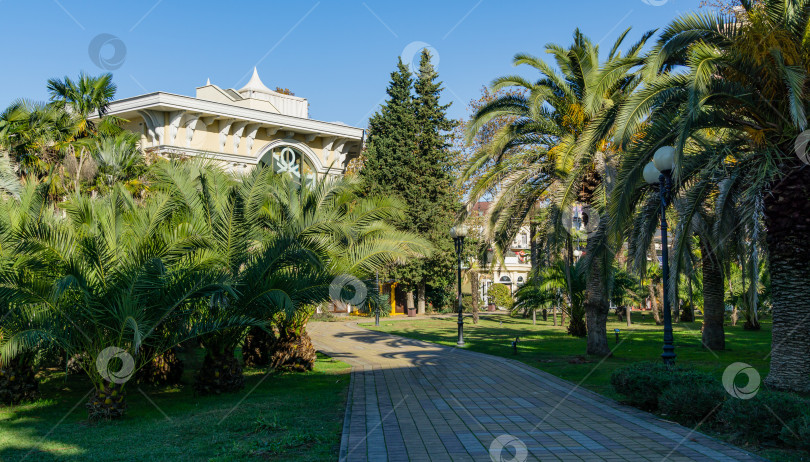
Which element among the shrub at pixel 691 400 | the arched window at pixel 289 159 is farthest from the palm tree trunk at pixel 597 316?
the arched window at pixel 289 159

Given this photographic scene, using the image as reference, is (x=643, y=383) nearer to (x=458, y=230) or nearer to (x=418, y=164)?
(x=458, y=230)

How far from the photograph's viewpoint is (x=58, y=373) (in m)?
14.4

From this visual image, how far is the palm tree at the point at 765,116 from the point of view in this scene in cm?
849

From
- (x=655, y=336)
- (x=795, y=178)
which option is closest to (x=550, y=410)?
(x=795, y=178)

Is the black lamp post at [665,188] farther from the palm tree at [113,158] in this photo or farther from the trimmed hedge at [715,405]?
the palm tree at [113,158]

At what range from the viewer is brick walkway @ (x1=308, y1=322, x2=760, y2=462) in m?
6.33

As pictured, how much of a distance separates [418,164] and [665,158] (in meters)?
28.6

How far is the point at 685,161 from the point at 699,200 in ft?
2.51

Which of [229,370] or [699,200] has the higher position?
[699,200]

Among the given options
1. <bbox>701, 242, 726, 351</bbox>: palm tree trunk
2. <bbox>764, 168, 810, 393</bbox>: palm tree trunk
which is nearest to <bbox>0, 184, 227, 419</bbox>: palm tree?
<bbox>764, 168, 810, 393</bbox>: palm tree trunk

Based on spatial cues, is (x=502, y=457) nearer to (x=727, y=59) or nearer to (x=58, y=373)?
(x=727, y=59)

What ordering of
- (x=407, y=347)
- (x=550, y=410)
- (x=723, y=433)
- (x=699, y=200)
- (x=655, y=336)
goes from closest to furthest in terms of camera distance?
(x=723, y=433) < (x=550, y=410) < (x=699, y=200) < (x=407, y=347) < (x=655, y=336)

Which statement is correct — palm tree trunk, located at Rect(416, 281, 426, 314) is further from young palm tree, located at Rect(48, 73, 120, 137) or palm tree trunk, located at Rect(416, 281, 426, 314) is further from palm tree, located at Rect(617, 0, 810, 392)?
palm tree, located at Rect(617, 0, 810, 392)

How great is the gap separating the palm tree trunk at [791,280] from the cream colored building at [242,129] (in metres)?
21.9
